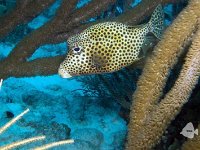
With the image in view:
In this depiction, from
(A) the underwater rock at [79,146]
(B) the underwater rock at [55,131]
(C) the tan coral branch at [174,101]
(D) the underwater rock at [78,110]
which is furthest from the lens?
(D) the underwater rock at [78,110]

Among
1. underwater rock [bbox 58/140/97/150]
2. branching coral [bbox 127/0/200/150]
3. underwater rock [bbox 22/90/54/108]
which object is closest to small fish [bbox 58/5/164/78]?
branching coral [bbox 127/0/200/150]

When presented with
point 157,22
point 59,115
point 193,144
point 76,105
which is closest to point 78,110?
point 76,105

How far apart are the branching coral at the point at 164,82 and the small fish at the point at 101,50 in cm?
53

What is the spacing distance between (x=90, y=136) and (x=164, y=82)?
7.81 feet

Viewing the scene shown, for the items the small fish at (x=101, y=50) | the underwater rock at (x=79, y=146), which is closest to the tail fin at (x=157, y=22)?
the small fish at (x=101, y=50)

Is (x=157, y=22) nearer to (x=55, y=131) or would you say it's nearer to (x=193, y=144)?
(x=193, y=144)

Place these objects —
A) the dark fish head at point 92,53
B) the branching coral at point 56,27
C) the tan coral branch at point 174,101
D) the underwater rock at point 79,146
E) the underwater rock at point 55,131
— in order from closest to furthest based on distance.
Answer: the tan coral branch at point 174,101
the dark fish head at point 92,53
the branching coral at point 56,27
the underwater rock at point 79,146
the underwater rock at point 55,131

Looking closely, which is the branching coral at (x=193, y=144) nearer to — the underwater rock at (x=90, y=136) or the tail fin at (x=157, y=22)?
the tail fin at (x=157, y=22)

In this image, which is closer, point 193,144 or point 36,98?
point 193,144

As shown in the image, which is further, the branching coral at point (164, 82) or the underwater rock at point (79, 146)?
the underwater rock at point (79, 146)

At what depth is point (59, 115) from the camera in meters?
5.07

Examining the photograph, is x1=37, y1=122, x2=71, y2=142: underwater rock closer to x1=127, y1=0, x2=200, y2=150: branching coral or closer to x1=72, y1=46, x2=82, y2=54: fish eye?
x1=72, y1=46, x2=82, y2=54: fish eye

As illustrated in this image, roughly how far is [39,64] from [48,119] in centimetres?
162

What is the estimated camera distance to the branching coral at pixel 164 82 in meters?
1.93
